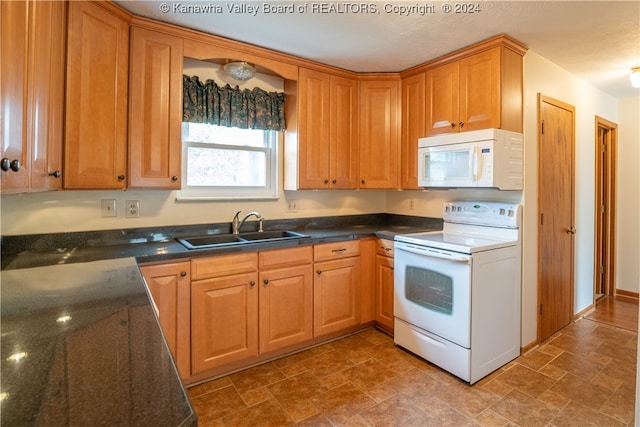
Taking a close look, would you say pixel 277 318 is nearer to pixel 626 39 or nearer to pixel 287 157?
pixel 287 157

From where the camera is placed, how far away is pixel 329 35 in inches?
92.4

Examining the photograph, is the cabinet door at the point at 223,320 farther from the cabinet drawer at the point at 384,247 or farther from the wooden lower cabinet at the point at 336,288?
the cabinet drawer at the point at 384,247

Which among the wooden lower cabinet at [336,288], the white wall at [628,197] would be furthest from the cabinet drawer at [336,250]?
the white wall at [628,197]

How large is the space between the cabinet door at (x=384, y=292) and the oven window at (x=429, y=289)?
256mm

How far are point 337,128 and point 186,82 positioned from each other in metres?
1.28

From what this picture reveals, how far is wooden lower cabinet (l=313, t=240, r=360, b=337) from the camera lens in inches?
104

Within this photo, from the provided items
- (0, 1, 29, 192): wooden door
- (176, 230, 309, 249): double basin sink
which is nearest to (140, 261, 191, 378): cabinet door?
(176, 230, 309, 249): double basin sink

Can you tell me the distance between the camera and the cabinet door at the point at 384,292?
9.32ft

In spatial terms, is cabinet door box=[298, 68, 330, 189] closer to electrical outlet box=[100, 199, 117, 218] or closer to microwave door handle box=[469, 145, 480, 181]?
microwave door handle box=[469, 145, 480, 181]

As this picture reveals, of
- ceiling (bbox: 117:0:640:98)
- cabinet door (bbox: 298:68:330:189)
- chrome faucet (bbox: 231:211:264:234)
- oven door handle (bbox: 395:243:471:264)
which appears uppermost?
ceiling (bbox: 117:0:640:98)

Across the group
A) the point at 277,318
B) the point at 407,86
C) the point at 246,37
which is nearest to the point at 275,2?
the point at 246,37

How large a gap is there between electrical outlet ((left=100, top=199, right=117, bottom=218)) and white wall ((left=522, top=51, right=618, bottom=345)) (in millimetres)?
2963

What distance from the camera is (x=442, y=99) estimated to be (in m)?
2.75

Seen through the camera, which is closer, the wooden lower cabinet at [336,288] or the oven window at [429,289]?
the oven window at [429,289]
